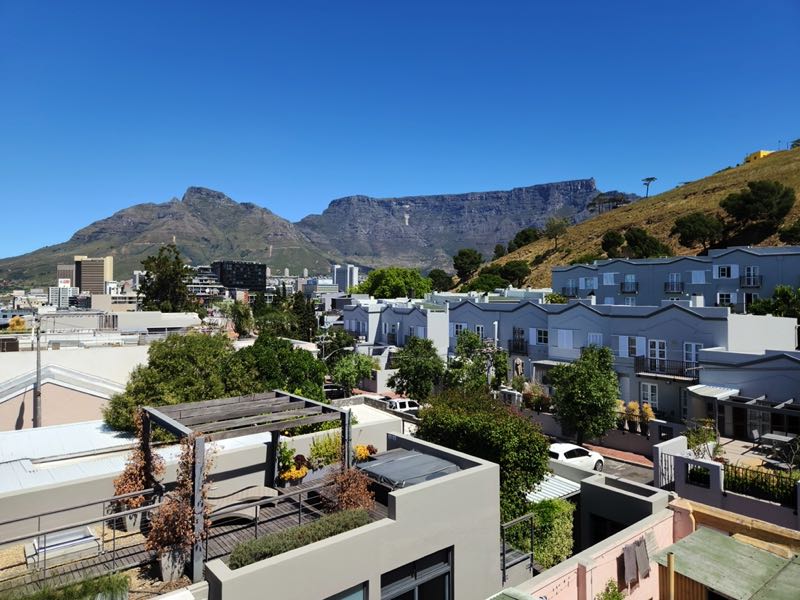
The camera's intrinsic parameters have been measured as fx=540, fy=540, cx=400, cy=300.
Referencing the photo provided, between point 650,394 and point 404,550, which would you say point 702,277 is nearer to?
point 650,394

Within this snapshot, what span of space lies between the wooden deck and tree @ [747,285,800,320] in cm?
3940

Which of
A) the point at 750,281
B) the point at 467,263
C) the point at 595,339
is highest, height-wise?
the point at 467,263

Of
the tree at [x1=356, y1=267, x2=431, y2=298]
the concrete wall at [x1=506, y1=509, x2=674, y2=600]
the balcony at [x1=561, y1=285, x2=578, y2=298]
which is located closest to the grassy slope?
the tree at [x1=356, y1=267, x2=431, y2=298]

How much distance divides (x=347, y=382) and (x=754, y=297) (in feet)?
118

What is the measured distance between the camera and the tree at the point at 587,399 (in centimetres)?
2744

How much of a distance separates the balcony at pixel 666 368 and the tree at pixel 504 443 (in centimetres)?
1949

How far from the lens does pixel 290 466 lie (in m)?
13.5

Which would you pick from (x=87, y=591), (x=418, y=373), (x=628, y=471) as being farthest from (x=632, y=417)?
(x=87, y=591)

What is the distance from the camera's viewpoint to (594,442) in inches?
→ 1194

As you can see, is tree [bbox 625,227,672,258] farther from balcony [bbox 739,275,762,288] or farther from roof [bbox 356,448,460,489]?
roof [bbox 356,448,460,489]

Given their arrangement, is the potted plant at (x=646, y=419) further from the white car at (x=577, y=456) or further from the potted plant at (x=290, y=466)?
the potted plant at (x=290, y=466)

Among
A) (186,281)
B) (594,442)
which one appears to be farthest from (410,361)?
(186,281)

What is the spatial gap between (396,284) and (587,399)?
71729 millimetres

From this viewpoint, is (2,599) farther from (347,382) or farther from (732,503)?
(347,382)
